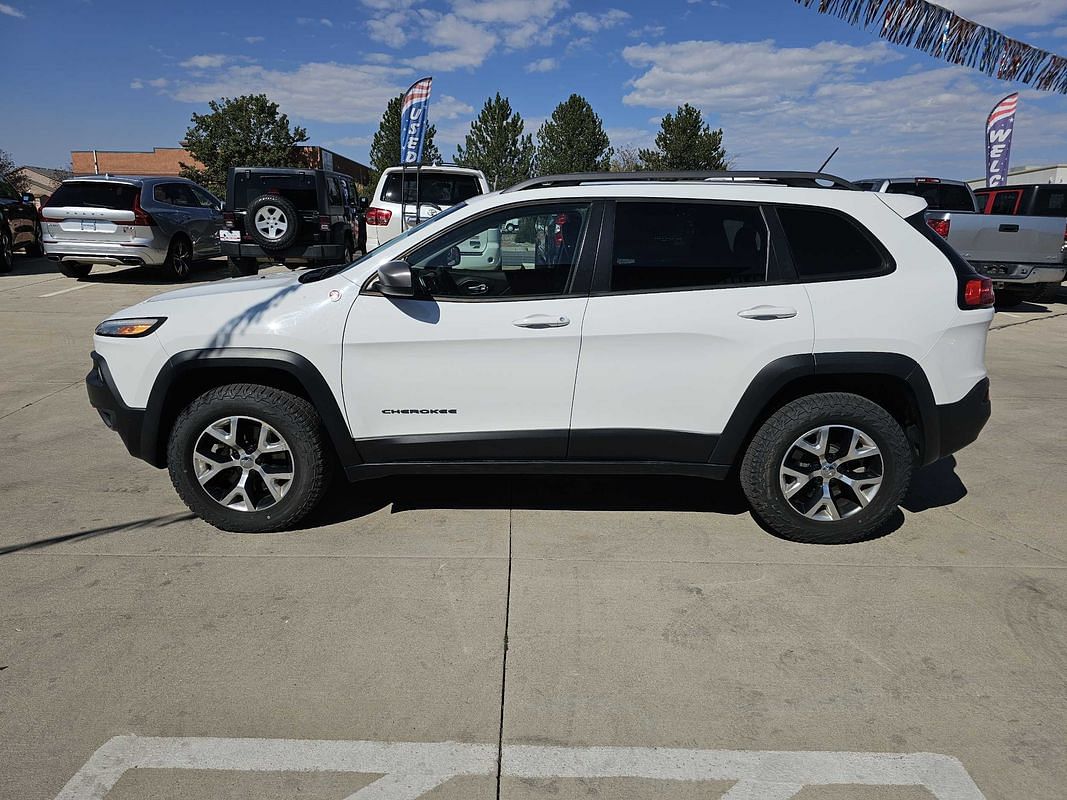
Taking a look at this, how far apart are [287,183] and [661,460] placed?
1111 cm

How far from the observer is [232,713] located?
2592mm

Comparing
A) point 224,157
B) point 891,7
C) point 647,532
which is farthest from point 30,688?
point 224,157

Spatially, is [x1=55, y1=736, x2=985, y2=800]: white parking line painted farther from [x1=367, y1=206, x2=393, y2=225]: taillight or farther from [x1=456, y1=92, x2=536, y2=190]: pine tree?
[x1=456, y1=92, x2=536, y2=190]: pine tree

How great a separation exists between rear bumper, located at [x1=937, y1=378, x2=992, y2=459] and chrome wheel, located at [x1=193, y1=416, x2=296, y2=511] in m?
3.19

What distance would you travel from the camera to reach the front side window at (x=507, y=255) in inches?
148

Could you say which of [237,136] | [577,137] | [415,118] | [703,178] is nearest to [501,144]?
[577,137]

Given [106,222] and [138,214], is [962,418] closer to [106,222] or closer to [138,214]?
[138,214]

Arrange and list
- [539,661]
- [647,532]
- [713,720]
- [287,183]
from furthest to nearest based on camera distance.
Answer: [287,183] < [647,532] < [539,661] < [713,720]

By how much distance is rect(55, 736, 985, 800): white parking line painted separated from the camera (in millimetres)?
2295

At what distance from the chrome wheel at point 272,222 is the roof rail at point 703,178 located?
933 centimetres

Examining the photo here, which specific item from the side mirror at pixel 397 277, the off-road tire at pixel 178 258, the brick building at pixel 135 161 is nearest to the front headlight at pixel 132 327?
the side mirror at pixel 397 277

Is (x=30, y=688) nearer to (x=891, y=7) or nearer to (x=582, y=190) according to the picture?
(x=582, y=190)

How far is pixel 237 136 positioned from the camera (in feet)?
159

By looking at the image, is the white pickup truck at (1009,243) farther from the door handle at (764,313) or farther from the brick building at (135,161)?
the brick building at (135,161)
